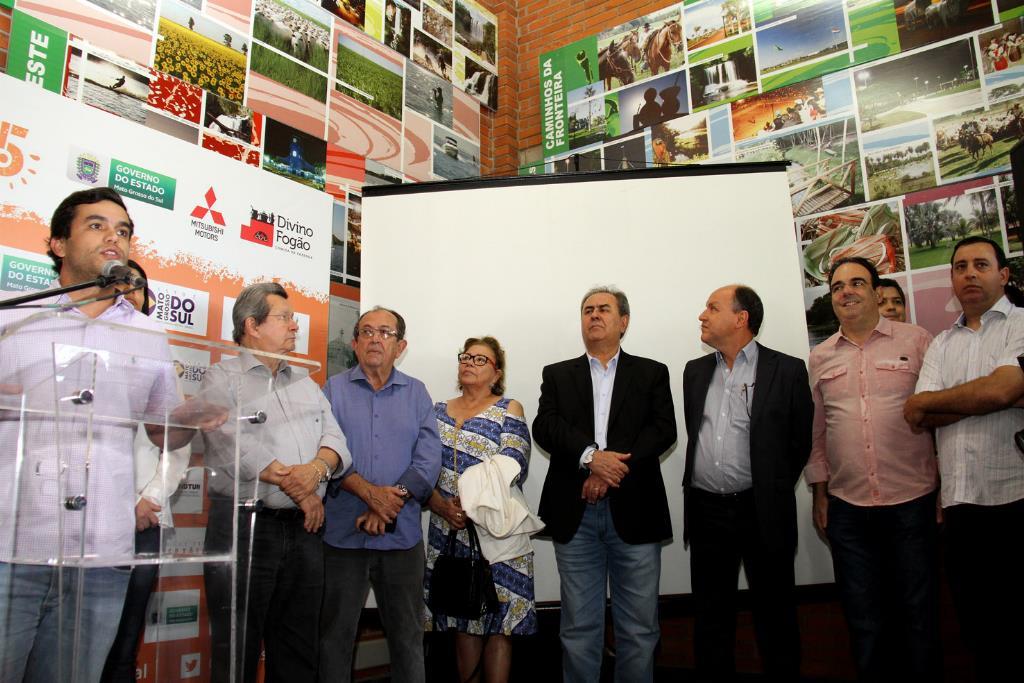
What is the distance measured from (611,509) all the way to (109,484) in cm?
188

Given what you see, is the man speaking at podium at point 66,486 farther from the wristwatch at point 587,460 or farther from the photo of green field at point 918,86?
the photo of green field at point 918,86

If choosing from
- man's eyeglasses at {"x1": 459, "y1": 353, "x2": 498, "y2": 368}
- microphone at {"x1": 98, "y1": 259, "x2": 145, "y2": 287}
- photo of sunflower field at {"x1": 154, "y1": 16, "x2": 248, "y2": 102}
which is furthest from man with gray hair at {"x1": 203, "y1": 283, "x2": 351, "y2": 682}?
photo of sunflower field at {"x1": 154, "y1": 16, "x2": 248, "y2": 102}

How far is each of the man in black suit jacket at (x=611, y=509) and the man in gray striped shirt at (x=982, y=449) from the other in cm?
96

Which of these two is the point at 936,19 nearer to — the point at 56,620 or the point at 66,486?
the point at 66,486

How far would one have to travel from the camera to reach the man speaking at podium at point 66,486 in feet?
4.56

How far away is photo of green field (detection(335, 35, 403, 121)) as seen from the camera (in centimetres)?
461

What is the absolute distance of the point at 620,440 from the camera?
115 inches

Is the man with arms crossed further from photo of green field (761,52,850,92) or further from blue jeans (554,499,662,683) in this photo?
photo of green field (761,52,850,92)

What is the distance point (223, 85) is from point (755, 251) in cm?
289

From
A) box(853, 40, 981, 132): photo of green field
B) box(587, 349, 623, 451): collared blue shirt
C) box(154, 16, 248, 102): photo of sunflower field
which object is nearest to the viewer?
box(587, 349, 623, 451): collared blue shirt

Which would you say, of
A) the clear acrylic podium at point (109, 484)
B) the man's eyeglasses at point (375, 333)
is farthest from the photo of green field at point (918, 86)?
the clear acrylic podium at point (109, 484)

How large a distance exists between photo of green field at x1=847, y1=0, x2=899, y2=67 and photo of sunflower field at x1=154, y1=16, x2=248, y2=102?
3.45 meters

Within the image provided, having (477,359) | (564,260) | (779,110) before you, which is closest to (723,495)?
(477,359)

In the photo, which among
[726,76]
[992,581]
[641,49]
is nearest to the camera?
[992,581]
